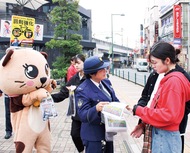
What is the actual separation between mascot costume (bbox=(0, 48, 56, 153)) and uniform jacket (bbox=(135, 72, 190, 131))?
5.44 feet

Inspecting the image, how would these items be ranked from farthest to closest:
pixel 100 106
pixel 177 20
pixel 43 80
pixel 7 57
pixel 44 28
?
pixel 177 20 → pixel 44 28 → pixel 43 80 → pixel 7 57 → pixel 100 106

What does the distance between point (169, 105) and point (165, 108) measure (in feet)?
0.14

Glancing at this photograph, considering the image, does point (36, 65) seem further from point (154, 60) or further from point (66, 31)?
point (66, 31)

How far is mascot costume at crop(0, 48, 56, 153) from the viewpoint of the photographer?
3.62m

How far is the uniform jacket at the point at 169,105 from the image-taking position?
2312mm

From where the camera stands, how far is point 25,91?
145 inches

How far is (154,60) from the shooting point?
2551 mm

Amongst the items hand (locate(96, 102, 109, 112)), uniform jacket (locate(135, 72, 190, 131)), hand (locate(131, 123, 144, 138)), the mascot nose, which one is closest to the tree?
the mascot nose

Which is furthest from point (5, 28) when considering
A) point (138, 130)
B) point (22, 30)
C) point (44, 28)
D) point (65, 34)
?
point (44, 28)

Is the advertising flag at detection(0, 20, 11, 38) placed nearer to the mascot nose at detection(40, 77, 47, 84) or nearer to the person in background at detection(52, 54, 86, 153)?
the person in background at detection(52, 54, 86, 153)

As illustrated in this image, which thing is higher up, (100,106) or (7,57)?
(7,57)

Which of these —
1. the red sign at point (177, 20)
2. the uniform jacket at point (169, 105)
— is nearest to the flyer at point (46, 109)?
the uniform jacket at point (169, 105)

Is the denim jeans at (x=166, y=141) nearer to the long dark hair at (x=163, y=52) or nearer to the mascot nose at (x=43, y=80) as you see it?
the long dark hair at (x=163, y=52)

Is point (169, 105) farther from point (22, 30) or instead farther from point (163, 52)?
point (22, 30)
